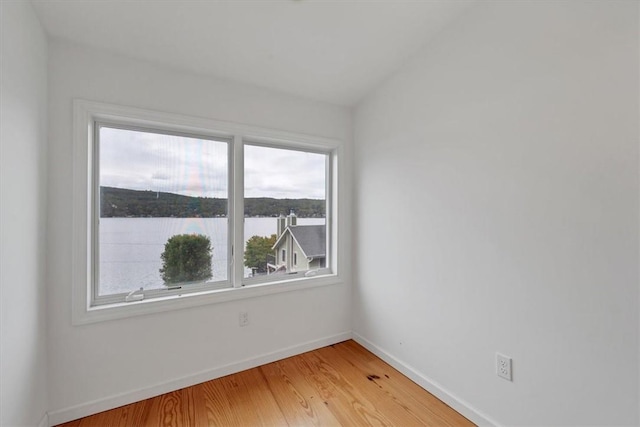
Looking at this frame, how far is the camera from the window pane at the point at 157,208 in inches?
74.7

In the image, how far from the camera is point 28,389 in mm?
1418

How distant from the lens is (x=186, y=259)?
2113mm

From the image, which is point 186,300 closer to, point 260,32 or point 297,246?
point 297,246

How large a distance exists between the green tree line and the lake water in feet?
0.15

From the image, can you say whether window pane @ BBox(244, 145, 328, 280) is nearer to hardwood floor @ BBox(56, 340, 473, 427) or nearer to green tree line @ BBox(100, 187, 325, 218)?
green tree line @ BBox(100, 187, 325, 218)

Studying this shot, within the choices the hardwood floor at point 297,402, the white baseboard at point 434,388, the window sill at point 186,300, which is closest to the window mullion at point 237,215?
the window sill at point 186,300

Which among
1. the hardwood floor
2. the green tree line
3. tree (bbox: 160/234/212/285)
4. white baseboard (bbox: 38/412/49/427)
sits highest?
the green tree line

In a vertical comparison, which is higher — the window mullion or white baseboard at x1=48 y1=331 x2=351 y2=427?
the window mullion

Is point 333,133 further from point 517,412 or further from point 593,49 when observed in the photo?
point 517,412

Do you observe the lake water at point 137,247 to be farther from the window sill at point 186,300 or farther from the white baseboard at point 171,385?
the white baseboard at point 171,385

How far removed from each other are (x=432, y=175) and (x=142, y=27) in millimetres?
2073

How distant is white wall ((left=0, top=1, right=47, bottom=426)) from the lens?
1221mm

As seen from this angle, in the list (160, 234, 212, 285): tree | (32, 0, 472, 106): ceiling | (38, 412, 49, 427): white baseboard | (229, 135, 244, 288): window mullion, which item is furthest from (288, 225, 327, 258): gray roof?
(38, 412, 49, 427): white baseboard

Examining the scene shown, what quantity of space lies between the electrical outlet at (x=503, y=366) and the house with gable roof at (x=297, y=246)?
157 centimetres
